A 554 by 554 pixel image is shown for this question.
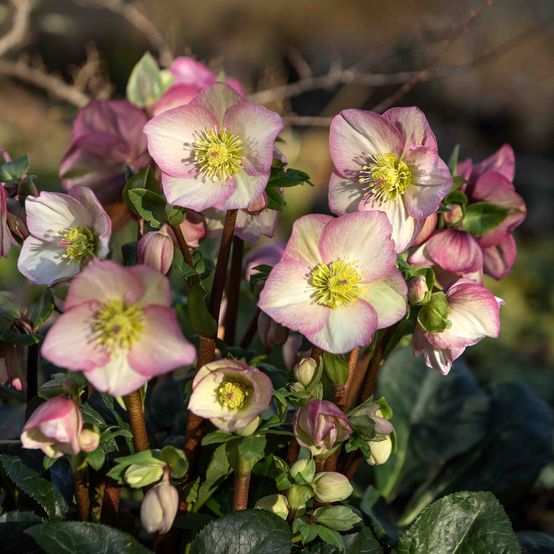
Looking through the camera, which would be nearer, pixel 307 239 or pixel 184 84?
pixel 307 239

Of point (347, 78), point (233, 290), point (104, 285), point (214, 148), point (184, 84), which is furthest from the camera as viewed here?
point (347, 78)

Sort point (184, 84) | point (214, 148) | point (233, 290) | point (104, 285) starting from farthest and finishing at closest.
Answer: point (184, 84) < point (233, 290) < point (214, 148) < point (104, 285)

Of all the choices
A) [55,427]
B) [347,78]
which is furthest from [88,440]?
[347,78]

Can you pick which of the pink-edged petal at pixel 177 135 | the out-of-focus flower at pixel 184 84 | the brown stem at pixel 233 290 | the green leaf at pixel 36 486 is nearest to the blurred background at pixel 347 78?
the out-of-focus flower at pixel 184 84

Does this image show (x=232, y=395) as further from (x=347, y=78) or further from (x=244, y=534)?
(x=347, y=78)

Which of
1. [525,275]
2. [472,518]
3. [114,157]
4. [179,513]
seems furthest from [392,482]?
[525,275]

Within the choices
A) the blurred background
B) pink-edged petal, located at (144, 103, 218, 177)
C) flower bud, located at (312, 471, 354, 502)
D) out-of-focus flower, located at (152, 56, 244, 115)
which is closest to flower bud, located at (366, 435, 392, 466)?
flower bud, located at (312, 471, 354, 502)

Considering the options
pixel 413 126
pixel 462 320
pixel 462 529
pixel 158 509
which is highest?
pixel 413 126
